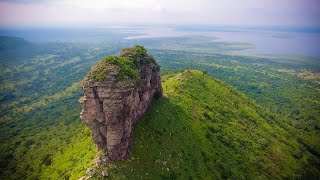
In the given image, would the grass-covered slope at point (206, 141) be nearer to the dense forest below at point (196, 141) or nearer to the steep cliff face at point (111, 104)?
the dense forest below at point (196, 141)

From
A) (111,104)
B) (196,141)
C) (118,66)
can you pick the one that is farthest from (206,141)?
(118,66)

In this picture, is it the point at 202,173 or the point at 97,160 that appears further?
the point at 202,173

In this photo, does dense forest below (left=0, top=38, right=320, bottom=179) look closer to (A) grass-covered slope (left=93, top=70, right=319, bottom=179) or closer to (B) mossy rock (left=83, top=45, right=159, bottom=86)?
(A) grass-covered slope (left=93, top=70, right=319, bottom=179)

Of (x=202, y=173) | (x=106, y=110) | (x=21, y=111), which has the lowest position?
(x=21, y=111)

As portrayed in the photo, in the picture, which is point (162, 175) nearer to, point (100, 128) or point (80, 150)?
point (100, 128)

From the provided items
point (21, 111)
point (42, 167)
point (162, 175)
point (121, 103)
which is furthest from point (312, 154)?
point (21, 111)

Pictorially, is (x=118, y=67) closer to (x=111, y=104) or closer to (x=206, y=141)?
(x=111, y=104)

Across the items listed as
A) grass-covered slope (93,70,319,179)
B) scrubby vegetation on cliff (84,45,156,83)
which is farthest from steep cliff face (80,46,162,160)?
grass-covered slope (93,70,319,179)

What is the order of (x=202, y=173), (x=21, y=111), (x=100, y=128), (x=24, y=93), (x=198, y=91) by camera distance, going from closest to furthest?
(x=100, y=128) → (x=202, y=173) → (x=198, y=91) → (x=21, y=111) → (x=24, y=93)
